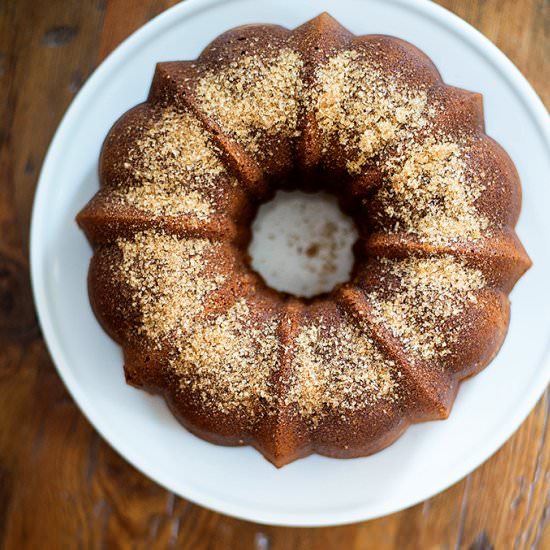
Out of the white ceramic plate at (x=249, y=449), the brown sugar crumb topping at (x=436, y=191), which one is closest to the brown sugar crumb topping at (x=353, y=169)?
the brown sugar crumb topping at (x=436, y=191)

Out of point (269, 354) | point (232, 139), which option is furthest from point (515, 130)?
point (269, 354)

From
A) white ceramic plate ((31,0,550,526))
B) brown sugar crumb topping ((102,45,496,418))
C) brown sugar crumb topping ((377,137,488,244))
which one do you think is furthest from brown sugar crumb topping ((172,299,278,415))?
brown sugar crumb topping ((377,137,488,244))

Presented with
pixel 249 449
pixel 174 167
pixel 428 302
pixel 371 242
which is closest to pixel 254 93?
pixel 174 167

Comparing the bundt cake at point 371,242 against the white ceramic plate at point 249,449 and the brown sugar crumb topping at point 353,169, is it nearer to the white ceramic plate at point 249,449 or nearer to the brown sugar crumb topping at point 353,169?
the brown sugar crumb topping at point 353,169

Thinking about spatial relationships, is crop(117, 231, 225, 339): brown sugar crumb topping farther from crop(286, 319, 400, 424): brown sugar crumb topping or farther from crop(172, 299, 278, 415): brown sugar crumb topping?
crop(286, 319, 400, 424): brown sugar crumb topping

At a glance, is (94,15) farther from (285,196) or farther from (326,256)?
(326,256)
